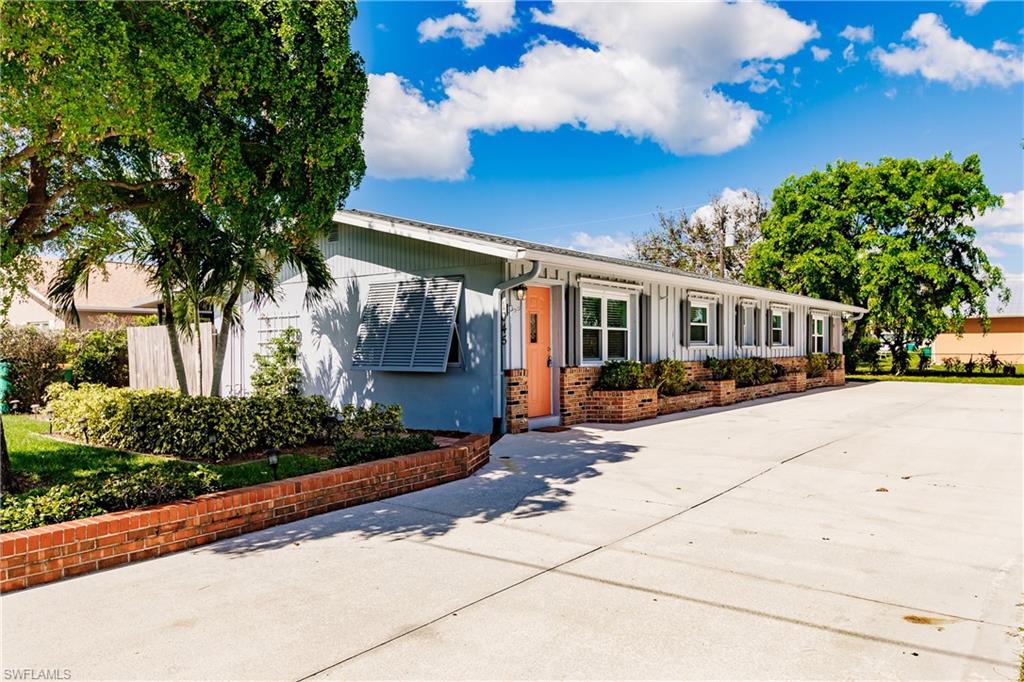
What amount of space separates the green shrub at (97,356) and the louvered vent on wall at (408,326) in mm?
7579

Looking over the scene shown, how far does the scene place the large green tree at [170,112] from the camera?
15.0 feet

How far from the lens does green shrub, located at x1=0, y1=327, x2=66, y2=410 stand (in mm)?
13766

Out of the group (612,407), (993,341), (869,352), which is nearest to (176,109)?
(612,407)

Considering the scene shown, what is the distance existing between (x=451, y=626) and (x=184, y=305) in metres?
9.36

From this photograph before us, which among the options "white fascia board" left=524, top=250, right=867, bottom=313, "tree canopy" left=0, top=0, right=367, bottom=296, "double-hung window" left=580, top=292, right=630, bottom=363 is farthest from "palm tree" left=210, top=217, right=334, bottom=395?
"double-hung window" left=580, top=292, right=630, bottom=363

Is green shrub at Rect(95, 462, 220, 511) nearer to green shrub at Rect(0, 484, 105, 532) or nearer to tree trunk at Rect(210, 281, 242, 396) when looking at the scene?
green shrub at Rect(0, 484, 105, 532)

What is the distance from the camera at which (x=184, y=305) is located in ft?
35.9

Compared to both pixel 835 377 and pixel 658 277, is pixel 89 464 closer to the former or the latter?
pixel 658 277

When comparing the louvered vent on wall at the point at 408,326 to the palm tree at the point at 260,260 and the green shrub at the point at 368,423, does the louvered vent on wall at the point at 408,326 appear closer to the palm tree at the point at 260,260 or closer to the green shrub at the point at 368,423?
the palm tree at the point at 260,260

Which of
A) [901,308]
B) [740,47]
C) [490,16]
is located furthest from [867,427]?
[901,308]

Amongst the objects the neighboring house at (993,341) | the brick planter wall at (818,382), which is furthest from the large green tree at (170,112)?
the neighboring house at (993,341)

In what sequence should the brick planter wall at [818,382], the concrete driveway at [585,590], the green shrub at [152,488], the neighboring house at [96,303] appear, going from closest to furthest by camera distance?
the concrete driveway at [585,590], the green shrub at [152,488], the brick planter wall at [818,382], the neighboring house at [96,303]

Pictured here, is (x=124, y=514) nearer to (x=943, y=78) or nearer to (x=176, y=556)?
(x=176, y=556)

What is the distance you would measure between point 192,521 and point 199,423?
353 cm
